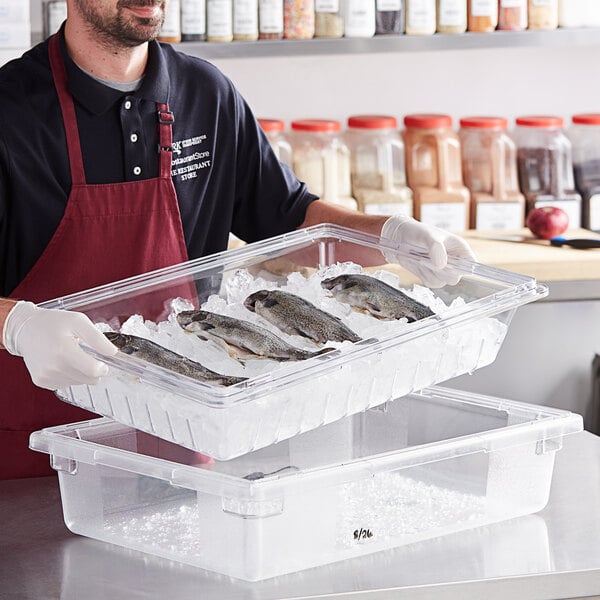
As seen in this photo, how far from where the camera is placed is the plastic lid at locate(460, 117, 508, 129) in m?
3.05

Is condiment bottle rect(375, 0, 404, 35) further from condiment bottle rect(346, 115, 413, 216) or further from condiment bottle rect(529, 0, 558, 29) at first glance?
condiment bottle rect(529, 0, 558, 29)

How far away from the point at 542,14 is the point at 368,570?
75.6 inches

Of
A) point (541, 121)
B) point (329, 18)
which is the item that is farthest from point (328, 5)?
point (541, 121)

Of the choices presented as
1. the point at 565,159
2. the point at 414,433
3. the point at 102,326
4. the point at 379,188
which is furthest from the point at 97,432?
the point at 565,159

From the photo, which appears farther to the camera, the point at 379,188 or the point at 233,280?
the point at 379,188

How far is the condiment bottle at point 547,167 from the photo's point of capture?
306cm

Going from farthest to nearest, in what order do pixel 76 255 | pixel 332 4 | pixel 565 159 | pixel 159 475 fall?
pixel 565 159 → pixel 332 4 → pixel 76 255 → pixel 159 475

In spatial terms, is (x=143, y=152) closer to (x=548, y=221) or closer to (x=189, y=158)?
(x=189, y=158)

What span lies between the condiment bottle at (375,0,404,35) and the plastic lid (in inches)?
12.1

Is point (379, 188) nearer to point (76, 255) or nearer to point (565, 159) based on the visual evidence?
point (565, 159)

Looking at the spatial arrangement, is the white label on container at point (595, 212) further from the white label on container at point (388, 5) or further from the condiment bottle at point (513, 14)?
the white label on container at point (388, 5)

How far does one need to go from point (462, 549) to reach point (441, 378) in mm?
217

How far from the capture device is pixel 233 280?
1.74 m

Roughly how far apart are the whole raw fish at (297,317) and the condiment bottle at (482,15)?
1594mm
